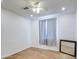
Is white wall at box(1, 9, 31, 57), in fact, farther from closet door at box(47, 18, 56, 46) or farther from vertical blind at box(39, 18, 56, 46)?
closet door at box(47, 18, 56, 46)

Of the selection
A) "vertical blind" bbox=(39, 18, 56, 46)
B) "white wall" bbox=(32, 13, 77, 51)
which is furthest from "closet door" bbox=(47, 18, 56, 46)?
"white wall" bbox=(32, 13, 77, 51)

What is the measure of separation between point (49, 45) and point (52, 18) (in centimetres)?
206

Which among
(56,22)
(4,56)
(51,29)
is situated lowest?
(4,56)

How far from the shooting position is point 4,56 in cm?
399

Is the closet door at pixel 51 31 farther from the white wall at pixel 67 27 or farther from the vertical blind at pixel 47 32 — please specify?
the white wall at pixel 67 27

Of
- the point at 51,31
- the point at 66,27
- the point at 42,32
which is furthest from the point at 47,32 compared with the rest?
the point at 66,27

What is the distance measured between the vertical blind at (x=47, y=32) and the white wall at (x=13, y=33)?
1174mm

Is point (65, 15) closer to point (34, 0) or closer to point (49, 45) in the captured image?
point (49, 45)

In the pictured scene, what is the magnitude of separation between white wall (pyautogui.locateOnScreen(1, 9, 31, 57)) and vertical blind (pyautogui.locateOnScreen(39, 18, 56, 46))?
46.2 inches

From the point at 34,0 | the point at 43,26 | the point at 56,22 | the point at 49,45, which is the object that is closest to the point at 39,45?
the point at 49,45

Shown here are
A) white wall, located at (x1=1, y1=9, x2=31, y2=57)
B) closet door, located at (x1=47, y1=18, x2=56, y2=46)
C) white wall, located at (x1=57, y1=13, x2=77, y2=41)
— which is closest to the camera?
white wall, located at (x1=1, y1=9, x2=31, y2=57)

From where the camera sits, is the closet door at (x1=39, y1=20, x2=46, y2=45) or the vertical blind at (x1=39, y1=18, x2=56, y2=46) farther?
the closet door at (x1=39, y1=20, x2=46, y2=45)

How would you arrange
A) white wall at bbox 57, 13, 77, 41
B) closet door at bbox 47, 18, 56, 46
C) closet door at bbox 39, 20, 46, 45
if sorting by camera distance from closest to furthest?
white wall at bbox 57, 13, 77, 41 → closet door at bbox 47, 18, 56, 46 → closet door at bbox 39, 20, 46, 45

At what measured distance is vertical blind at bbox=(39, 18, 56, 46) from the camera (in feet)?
18.3
